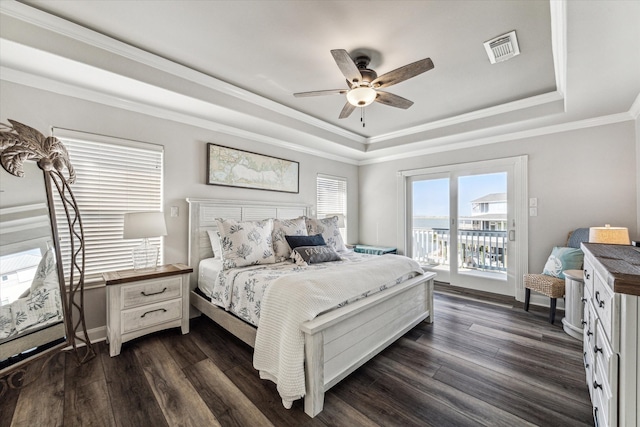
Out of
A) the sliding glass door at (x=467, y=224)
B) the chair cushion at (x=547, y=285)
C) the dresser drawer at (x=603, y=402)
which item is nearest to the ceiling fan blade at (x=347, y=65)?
the dresser drawer at (x=603, y=402)

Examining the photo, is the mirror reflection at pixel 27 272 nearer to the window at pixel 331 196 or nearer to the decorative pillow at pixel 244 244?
the decorative pillow at pixel 244 244

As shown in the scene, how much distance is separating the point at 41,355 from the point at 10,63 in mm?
2240

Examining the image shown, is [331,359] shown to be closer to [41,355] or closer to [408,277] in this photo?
[408,277]

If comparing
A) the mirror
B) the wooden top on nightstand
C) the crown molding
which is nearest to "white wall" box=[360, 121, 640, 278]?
the crown molding

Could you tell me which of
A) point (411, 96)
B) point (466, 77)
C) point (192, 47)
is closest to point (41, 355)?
point (192, 47)

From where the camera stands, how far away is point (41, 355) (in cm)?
177

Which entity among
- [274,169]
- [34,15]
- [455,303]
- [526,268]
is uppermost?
[34,15]

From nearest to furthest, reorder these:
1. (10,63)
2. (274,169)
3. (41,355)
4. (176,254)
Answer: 1. (41,355)
2. (10,63)
3. (176,254)
4. (274,169)

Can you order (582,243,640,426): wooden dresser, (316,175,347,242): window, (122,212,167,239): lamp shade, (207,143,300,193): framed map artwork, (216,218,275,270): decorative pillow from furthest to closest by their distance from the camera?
1. (316,175,347,242): window
2. (207,143,300,193): framed map artwork
3. (216,218,275,270): decorative pillow
4. (122,212,167,239): lamp shade
5. (582,243,640,426): wooden dresser

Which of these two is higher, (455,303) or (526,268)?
(526,268)

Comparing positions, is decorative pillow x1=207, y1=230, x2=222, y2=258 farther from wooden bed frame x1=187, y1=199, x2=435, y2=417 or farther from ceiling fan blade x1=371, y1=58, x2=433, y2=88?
ceiling fan blade x1=371, y1=58, x2=433, y2=88

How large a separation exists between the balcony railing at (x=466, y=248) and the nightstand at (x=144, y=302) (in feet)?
12.7

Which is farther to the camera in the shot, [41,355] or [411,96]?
[411,96]

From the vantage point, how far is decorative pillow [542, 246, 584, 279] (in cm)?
296
